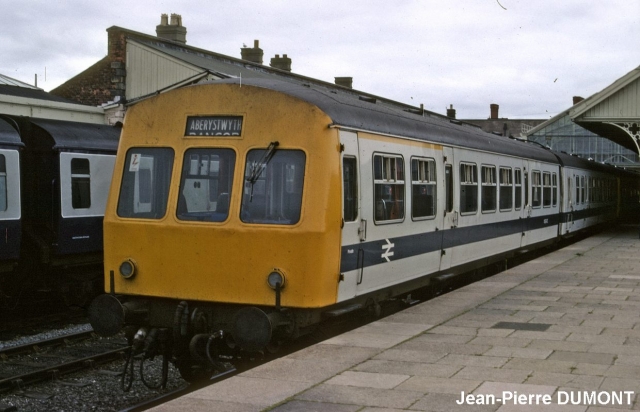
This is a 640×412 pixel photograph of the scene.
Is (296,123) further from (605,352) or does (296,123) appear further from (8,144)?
(8,144)

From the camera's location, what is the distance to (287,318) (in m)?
7.29

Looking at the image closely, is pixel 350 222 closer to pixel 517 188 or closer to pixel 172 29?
pixel 517 188

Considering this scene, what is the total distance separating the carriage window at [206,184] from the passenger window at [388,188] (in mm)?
1589

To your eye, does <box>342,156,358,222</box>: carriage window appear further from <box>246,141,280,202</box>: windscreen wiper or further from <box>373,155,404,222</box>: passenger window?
<box>246,141,280,202</box>: windscreen wiper

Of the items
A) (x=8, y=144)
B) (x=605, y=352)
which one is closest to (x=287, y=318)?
(x=605, y=352)

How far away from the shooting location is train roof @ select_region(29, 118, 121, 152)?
12.7 metres

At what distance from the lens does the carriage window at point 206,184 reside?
756 cm

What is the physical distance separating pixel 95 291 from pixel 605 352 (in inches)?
350

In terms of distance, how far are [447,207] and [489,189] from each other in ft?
8.21

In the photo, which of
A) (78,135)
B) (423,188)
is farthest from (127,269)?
(78,135)

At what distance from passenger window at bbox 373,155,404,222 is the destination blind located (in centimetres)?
153

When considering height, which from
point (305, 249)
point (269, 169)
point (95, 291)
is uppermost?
point (269, 169)

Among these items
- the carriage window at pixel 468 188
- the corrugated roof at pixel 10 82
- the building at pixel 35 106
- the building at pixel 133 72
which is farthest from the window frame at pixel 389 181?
the corrugated roof at pixel 10 82

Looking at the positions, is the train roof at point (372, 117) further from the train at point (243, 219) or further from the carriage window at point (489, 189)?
the carriage window at point (489, 189)
